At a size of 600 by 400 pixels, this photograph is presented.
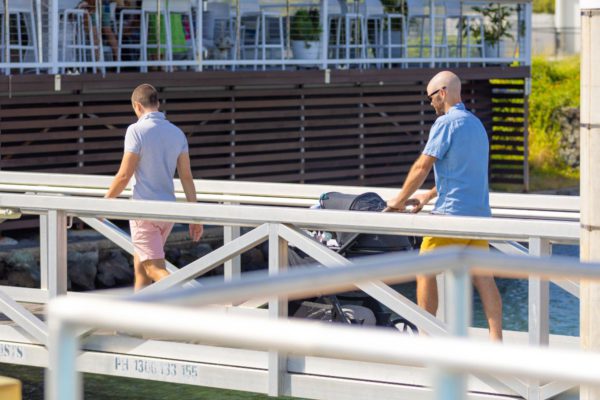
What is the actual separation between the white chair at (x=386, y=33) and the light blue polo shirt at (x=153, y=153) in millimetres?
13135

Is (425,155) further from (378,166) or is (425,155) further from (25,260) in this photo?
(378,166)

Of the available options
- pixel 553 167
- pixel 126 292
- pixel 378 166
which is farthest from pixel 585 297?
pixel 553 167

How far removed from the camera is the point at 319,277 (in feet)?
8.55

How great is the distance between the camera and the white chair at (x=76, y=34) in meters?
16.7

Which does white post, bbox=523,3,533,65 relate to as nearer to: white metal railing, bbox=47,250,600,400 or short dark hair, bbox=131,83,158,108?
short dark hair, bbox=131,83,158,108

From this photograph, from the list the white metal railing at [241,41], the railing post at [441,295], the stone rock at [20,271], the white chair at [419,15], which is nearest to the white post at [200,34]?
the white metal railing at [241,41]

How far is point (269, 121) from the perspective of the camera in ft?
68.9

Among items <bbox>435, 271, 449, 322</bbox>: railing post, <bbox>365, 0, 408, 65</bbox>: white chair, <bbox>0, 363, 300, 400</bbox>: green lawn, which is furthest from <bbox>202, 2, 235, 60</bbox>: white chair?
<bbox>435, 271, 449, 322</bbox>: railing post

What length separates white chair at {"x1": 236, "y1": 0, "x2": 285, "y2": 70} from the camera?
62.7ft

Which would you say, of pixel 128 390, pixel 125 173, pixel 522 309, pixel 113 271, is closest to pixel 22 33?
pixel 113 271

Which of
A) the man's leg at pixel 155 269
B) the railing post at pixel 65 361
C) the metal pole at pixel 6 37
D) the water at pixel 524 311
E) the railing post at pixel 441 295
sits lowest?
the water at pixel 524 311

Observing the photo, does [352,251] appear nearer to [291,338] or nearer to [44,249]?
[44,249]

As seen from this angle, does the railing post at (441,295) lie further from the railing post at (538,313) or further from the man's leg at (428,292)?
the railing post at (538,313)

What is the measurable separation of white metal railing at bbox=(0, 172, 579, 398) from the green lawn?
4256 millimetres
